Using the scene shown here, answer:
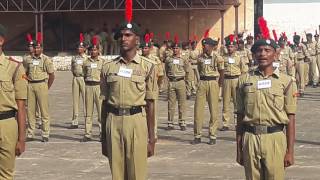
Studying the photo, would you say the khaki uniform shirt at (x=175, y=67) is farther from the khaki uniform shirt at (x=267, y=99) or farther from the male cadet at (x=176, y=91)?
the khaki uniform shirt at (x=267, y=99)

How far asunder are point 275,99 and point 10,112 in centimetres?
256

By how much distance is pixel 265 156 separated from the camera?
22.9 ft

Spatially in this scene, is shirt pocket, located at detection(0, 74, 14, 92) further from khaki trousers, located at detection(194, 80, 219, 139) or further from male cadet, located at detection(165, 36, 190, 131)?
male cadet, located at detection(165, 36, 190, 131)

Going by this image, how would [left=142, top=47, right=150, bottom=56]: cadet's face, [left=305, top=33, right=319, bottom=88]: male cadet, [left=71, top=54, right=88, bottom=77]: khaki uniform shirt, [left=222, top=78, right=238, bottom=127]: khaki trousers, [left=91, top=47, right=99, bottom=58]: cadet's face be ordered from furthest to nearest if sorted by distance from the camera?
[left=305, top=33, right=319, bottom=88]: male cadet < [left=71, top=54, right=88, bottom=77]: khaki uniform shirt < [left=222, top=78, right=238, bottom=127]: khaki trousers < [left=142, top=47, right=150, bottom=56]: cadet's face < [left=91, top=47, right=99, bottom=58]: cadet's face

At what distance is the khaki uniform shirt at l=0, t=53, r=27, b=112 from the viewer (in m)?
7.18

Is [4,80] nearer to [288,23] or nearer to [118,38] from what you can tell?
[118,38]

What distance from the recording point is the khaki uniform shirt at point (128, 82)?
734 cm

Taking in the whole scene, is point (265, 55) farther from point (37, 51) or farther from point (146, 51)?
point (146, 51)

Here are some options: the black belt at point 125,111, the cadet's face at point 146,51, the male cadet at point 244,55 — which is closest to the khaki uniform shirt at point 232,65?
the male cadet at point 244,55

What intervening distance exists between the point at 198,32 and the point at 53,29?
24.5 ft

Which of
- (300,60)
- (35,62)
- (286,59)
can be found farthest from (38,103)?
(300,60)

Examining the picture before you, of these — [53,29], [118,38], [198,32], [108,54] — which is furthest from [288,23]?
[118,38]

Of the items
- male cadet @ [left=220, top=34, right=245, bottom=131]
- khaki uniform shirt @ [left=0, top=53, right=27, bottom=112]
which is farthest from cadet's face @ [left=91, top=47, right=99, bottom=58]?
khaki uniform shirt @ [left=0, top=53, right=27, bottom=112]

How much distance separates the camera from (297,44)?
930 inches
